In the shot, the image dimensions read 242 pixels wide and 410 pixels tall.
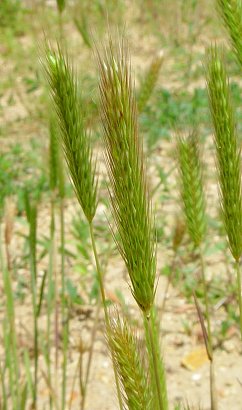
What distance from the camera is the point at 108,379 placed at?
97.4 inches

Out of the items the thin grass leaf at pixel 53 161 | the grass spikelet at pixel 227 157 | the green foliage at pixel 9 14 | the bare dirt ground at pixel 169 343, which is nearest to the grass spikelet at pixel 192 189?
the grass spikelet at pixel 227 157

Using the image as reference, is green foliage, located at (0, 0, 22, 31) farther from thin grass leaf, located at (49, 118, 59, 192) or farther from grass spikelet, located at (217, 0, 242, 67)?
grass spikelet, located at (217, 0, 242, 67)

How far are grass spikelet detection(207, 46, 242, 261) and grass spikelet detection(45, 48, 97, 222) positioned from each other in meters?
0.18

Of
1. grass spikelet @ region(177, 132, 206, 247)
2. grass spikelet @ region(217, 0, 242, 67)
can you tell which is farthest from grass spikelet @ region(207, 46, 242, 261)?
grass spikelet @ region(177, 132, 206, 247)

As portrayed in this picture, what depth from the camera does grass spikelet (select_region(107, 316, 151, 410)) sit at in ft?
3.34

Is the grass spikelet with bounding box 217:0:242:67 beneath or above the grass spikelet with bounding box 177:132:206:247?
above

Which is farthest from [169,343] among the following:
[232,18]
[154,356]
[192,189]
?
[154,356]

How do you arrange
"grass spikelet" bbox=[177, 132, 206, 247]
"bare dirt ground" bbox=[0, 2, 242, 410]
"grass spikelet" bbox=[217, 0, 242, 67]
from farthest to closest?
"bare dirt ground" bbox=[0, 2, 242, 410]
"grass spikelet" bbox=[177, 132, 206, 247]
"grass spikelet" bbox=[217, 0, 242, 67]

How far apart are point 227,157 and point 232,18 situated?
24 cm

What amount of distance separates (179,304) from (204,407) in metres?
0.55

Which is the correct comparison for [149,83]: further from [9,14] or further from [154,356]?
[9,14]

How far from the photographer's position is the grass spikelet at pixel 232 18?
4.00ft

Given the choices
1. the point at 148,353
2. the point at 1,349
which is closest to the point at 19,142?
the point at 1,349

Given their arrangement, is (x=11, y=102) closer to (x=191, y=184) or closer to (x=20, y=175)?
(x=20, y=175)
